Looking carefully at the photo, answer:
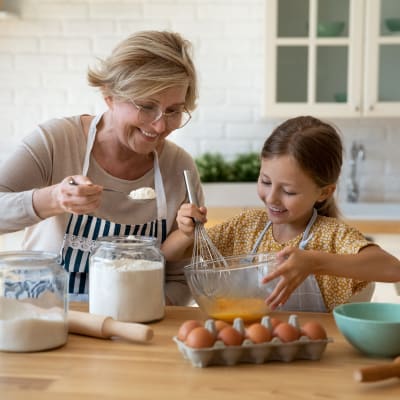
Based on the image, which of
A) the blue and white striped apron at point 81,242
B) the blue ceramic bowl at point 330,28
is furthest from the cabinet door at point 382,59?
the blue and white striped apron at point 81,242

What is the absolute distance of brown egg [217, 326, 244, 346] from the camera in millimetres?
1311

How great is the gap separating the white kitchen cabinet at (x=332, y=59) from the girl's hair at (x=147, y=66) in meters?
1.72

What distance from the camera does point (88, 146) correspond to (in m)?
2.19

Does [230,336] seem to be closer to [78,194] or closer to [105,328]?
[105,328]

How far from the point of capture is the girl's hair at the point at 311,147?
77.8 inches

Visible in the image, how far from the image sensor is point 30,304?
143cm

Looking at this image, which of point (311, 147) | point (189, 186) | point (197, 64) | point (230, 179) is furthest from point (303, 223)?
point (197, 64)

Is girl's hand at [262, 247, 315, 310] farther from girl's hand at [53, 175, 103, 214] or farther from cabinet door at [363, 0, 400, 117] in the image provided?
cabinet door at [363, 0, 400, 117]

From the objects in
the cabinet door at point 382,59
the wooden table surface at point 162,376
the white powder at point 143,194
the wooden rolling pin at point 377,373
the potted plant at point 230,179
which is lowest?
the potted plant at point 230,179

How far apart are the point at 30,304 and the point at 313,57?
8.51 ft

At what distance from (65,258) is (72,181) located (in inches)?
15.9

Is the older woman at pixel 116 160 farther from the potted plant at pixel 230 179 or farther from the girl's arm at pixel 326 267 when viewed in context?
the potted plant at pixel 230 179

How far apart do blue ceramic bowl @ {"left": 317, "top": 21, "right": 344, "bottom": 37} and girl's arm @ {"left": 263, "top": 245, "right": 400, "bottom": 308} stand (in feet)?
6.77

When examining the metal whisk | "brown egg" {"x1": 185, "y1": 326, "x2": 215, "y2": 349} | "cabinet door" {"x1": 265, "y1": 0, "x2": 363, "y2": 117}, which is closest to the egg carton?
"brown egg" {"x1": 185, "y1": 326, "x2": 215, "y2": 349}
